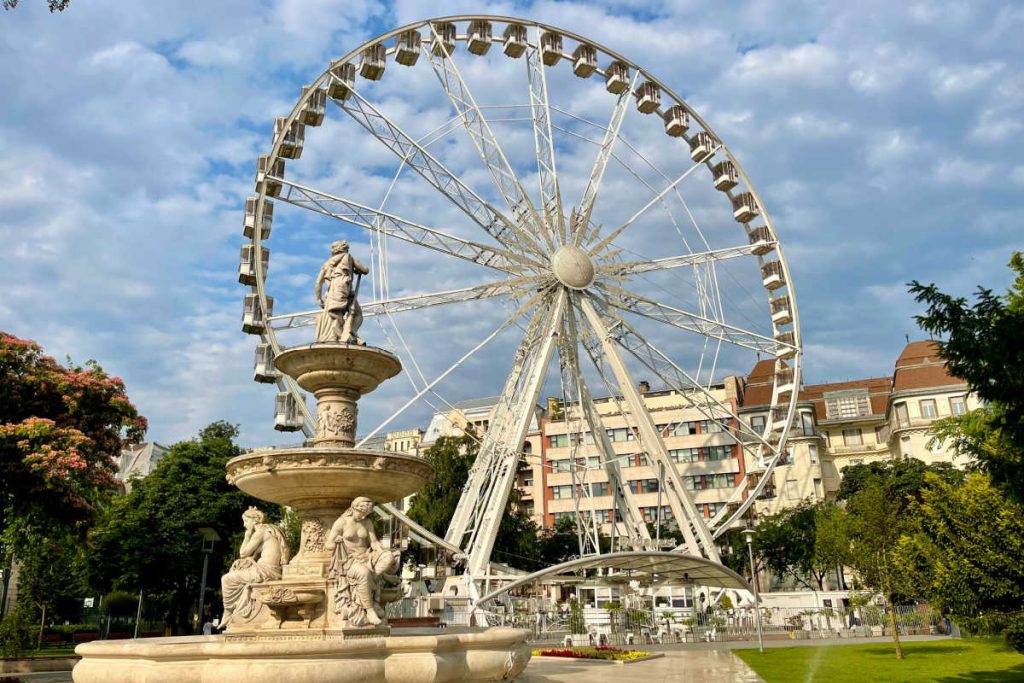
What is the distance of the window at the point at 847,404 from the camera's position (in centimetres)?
6712

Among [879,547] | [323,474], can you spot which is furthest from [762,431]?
[323,474]

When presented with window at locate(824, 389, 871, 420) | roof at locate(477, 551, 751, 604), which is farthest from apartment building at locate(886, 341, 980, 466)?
roof at locate(477, 551, 751, 604)

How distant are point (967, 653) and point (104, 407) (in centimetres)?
2540

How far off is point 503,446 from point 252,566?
58.1 feet

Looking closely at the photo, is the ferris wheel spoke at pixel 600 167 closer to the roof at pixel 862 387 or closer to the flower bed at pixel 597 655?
the flower bed at pixel 597 655

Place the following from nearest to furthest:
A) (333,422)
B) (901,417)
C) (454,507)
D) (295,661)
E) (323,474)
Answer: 1. (295,661)
2. (323,474)
3. (333,422)
4. (454,507)
5. (901,417)

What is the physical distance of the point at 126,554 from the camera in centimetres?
3744

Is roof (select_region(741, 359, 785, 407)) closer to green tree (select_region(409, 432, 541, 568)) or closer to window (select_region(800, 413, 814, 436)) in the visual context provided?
window (select_region(800, 413, 814, 436))

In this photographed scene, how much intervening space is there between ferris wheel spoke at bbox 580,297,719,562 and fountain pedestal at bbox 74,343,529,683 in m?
17.2

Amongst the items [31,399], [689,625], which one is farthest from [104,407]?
[689,625]

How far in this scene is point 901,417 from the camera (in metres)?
60.5

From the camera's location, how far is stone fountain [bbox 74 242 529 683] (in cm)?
828

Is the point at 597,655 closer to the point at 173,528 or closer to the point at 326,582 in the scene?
the point at 326,582

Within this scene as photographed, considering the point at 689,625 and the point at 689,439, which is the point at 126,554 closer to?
the point at 689,625
